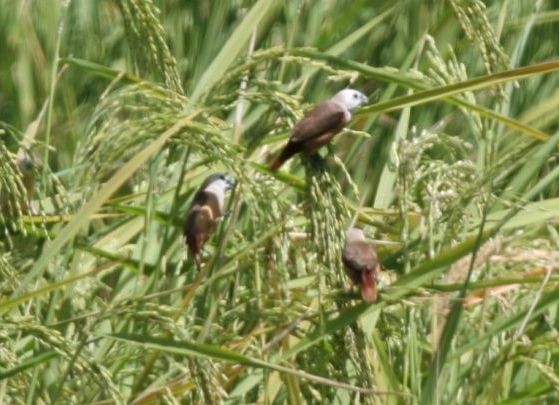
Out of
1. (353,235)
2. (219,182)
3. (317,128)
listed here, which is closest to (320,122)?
(317,128)

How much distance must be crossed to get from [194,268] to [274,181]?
24 cm

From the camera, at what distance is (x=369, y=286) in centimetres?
182

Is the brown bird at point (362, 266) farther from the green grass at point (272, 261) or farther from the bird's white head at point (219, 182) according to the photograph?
the bird's white head at point (219, 182)

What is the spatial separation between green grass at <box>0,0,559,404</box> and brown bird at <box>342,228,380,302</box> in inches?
1.1

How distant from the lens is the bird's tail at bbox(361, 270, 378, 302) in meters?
1.80

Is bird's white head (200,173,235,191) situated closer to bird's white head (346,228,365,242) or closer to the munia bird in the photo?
the munia bird

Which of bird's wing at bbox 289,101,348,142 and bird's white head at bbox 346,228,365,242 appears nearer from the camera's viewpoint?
bird's wing at bbox 289,101,348,142

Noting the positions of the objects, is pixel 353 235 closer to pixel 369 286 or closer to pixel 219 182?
pixel 369 286

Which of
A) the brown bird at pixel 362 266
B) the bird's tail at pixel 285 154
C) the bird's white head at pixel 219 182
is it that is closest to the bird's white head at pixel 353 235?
the brown bird at pixel 362 266

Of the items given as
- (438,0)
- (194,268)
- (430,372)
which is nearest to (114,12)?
(438,0)

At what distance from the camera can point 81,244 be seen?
2107 millimetres

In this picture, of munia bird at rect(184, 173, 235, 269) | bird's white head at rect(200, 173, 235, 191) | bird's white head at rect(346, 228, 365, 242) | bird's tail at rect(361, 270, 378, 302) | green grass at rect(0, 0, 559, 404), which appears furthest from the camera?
bird's white head at rect(200, 173, 235, 191)

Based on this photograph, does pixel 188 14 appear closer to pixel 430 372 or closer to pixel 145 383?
pixel 145 383

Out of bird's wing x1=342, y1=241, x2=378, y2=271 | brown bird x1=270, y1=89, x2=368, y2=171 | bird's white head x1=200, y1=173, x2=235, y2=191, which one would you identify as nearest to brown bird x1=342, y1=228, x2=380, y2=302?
bird's wing x1=342, y1=241, x2=378, y2=271
